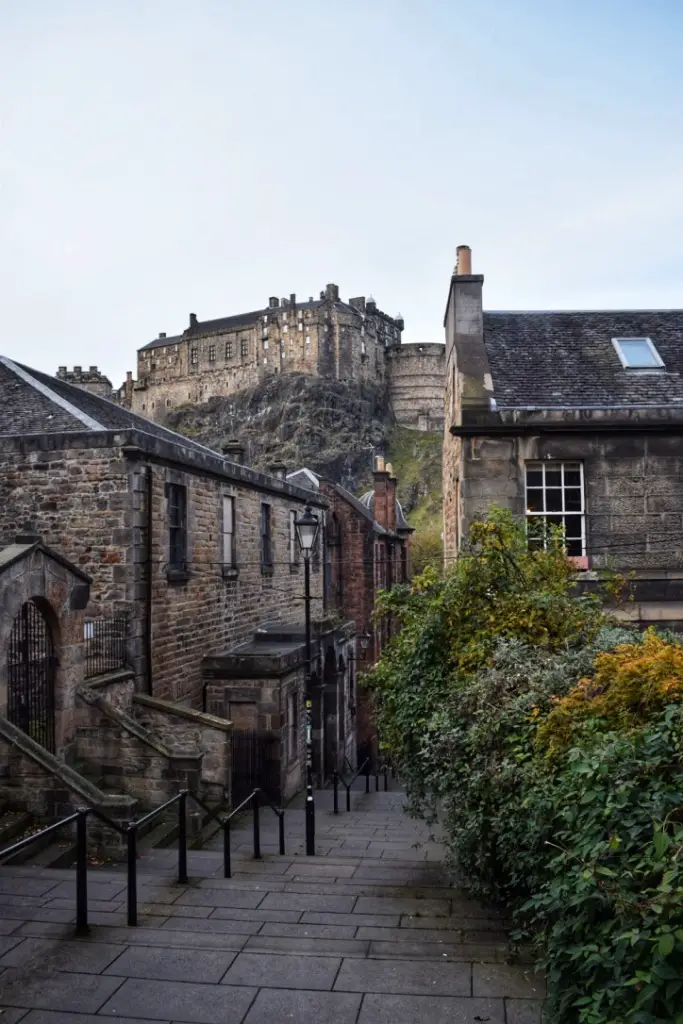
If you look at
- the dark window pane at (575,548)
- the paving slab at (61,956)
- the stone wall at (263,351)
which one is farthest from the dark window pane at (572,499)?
the stone wall at (263,351)

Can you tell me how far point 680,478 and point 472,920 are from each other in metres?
9.98

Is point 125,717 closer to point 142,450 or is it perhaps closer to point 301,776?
point 142,450

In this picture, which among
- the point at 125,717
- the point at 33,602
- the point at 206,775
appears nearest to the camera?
the point at 33,602

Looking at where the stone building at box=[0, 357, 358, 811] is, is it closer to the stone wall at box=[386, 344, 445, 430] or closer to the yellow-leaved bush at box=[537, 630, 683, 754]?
the yellow-leaved bush at box=[537, 630, 683, 754]

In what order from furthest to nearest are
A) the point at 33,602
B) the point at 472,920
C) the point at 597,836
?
the point at 33,602
the point at 472,920
the point at 597,836

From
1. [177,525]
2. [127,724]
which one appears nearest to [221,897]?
[127,724]

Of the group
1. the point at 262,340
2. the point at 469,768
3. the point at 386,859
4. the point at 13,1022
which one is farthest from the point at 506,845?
the point at 262,340

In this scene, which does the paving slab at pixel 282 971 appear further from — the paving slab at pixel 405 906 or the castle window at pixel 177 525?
the castle window at pixel 177 525

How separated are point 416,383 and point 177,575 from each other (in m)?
90.6

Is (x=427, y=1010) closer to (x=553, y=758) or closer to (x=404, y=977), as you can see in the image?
(x=404, y=977)

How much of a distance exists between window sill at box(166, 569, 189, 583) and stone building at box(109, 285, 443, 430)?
259 ft

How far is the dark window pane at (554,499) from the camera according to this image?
1549 cm

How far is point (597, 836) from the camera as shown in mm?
5062

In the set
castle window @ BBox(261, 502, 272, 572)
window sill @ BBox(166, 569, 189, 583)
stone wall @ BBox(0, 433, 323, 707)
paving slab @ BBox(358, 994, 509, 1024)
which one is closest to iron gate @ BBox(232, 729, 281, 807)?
stone wall @ BBox(0, 433, 323, 707)
